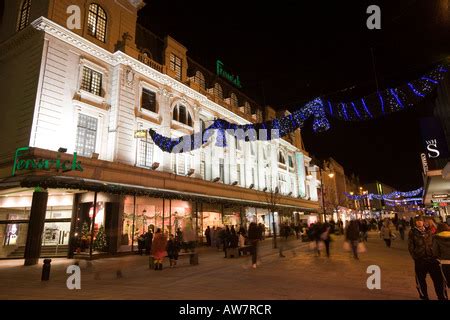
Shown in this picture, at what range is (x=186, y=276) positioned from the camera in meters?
10.9

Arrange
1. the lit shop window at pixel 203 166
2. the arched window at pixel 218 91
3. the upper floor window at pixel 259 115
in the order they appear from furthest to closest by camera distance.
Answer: the upper floor window at pixel 259 115, the arched window at pixel 218 91, the lit shop window at pixel 203 166

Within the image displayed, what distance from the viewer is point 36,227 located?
51.5 feet

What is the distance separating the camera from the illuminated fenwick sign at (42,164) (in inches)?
603

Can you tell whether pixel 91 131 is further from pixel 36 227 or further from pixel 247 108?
pixel 247 108

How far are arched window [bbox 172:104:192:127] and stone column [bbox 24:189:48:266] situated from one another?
1236 cm

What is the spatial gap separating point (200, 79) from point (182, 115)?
532cm

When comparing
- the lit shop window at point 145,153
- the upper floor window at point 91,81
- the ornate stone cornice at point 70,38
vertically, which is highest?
the ornate stone cornice at point 70,38

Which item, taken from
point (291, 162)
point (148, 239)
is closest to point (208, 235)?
point (148, 239)

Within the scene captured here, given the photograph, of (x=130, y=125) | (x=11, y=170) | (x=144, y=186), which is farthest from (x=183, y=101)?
(x=11, y=170)

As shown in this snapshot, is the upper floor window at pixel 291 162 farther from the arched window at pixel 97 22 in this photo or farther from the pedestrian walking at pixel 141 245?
the arched window at pixel 97 22

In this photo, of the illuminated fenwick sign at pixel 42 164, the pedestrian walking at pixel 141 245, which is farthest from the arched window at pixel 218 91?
the illuminated fenwick sign at pixel 42 164

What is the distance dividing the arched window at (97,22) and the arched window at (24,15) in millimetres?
3710
